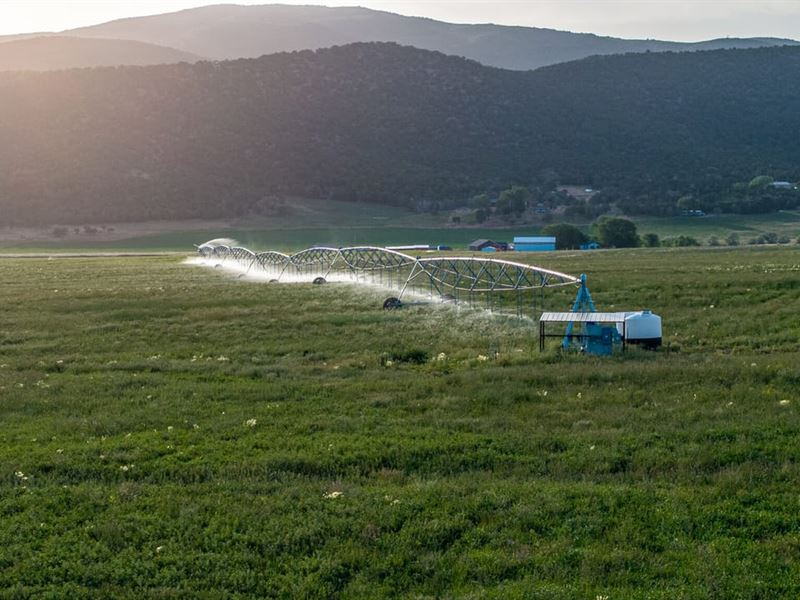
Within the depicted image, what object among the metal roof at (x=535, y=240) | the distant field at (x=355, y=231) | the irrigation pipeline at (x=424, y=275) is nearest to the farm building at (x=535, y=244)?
the metal roof at (x=535, y=240)

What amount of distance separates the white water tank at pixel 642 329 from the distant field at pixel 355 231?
8020 centimetres

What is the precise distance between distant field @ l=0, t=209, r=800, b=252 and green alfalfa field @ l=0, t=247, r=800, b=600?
80897 millimetres

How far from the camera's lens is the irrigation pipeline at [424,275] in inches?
1362

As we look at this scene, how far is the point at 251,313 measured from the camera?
112 feet

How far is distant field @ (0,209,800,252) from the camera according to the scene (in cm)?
11145

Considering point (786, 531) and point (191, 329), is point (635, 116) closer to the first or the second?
point (191, 329)

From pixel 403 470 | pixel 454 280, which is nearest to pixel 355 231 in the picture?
pixel 454 280

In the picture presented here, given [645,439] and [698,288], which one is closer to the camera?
[645,439]

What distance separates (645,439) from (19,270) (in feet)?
202

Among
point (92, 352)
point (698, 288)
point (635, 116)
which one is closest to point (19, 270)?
point (92, 352)

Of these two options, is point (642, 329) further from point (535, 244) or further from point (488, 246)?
point (488, 246)

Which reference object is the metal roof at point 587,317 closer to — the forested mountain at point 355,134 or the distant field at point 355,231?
the distant field at point 355,231

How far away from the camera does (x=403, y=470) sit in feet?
42.6

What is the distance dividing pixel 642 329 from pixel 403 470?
11818 mm
